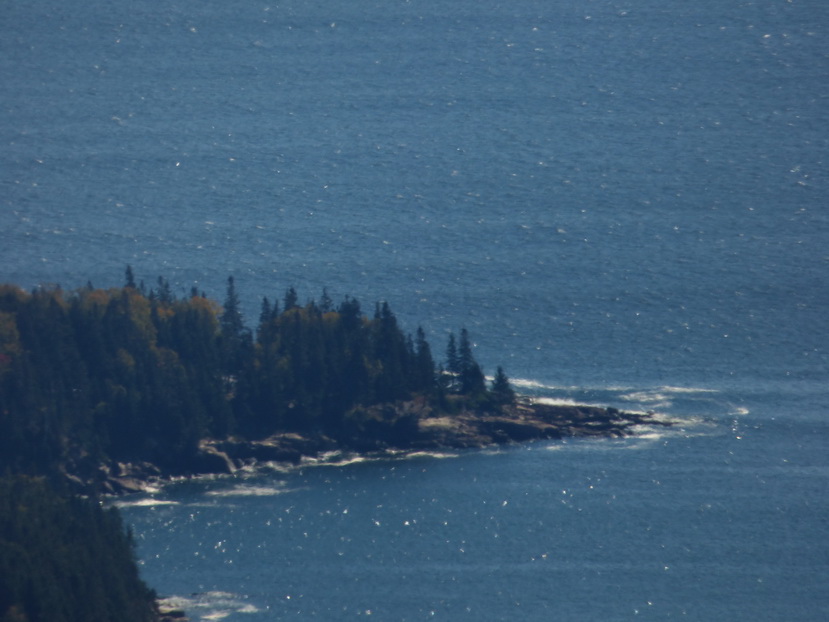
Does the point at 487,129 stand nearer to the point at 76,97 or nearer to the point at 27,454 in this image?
the point at 76,97

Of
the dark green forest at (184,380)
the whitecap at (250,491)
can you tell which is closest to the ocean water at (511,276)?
the whitecap at (250,491)

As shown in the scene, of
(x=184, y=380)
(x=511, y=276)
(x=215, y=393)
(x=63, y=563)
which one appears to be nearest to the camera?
(x=63, y=563)

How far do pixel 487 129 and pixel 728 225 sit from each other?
1506 inches

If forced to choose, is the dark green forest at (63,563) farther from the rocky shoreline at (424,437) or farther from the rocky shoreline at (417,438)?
the rocky shoreline at (424,437)

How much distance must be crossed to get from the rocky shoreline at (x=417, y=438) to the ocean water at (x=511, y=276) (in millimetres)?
1524

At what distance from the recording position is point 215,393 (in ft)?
304

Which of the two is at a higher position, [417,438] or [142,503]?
[417,438]

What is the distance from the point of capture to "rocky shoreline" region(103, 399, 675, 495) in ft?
294

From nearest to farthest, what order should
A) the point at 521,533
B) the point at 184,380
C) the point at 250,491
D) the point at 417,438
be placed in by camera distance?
the point at 521,533, the point at 250,491, the point at 184,380, the point at 417,438

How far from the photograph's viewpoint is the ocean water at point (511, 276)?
78938 millimetres

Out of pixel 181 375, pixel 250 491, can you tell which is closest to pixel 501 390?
pixel 250 491

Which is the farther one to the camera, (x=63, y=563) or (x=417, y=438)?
(x=417, y=438)

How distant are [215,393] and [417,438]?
9.76 metres

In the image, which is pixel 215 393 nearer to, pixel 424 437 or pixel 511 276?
pixel 424 437
